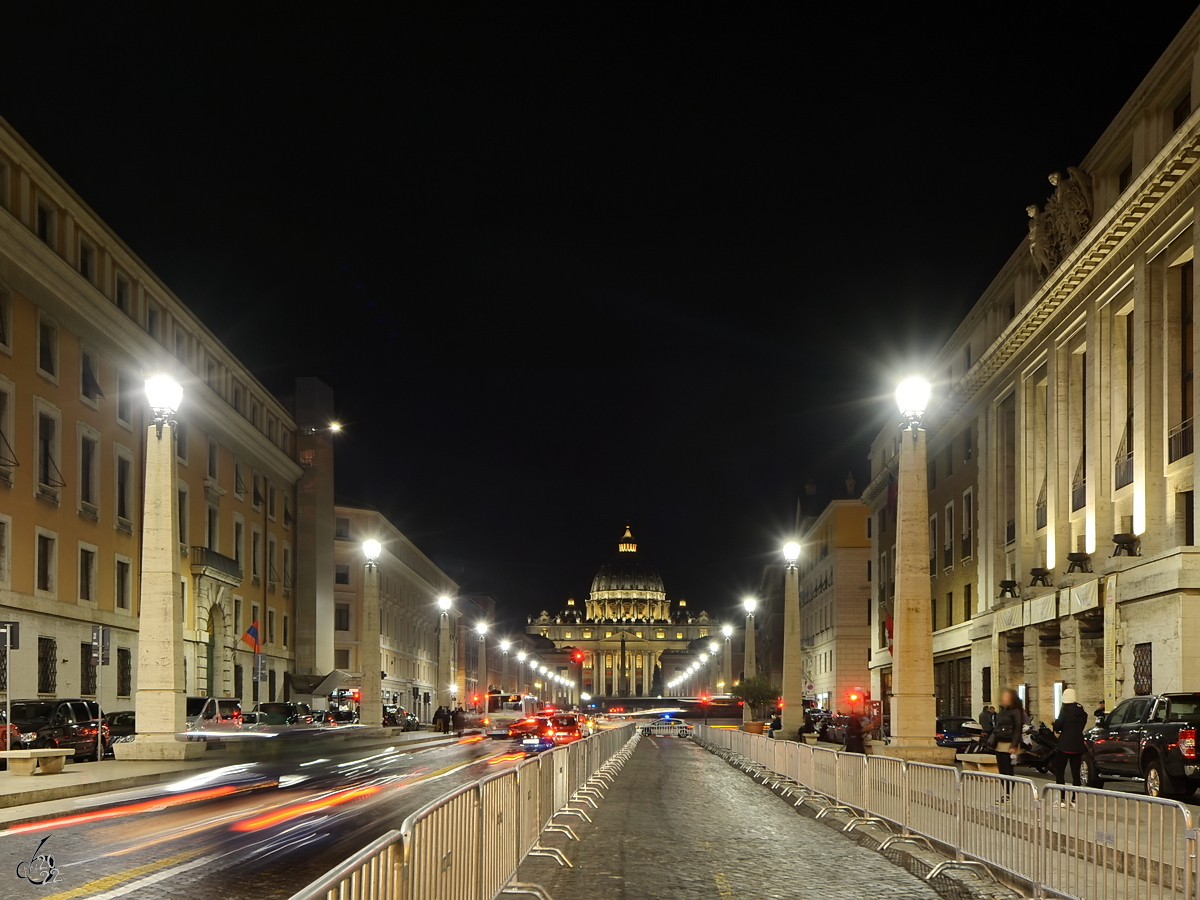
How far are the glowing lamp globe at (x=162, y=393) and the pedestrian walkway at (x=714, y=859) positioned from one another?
41.9 ft

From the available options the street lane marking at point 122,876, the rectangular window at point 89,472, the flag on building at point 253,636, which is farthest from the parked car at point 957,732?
the street lane marking at point 122,876

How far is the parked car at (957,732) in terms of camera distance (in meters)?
38.2

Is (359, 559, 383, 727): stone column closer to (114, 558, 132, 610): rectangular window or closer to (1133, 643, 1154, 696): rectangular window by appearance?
(114, 558, 132, 610): rectangular window

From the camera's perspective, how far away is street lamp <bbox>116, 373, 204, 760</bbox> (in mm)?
29422

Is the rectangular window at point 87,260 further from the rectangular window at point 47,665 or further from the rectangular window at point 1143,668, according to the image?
the rectangular window at point 1143,668

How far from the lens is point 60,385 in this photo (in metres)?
40.9

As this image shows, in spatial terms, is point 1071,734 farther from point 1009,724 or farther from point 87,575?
point 87,575

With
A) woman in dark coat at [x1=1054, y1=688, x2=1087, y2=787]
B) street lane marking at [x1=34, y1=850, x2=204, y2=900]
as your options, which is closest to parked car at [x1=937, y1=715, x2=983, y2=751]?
woman in dark coat at [x1=1054, y1=688, x2=1087, y2=787]

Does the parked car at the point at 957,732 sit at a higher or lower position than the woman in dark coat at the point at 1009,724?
lower

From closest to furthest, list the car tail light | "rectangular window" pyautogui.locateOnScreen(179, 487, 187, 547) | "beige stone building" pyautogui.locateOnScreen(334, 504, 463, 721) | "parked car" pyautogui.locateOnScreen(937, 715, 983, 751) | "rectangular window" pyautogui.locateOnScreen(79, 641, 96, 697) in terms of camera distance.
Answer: the car tail light
"parked car" pyautogui.locateOnScreen(937, 715, 983, 751)
"rectangular window" pyautogui.locateOnScreen(79, 641, 96, 697)
"rectangular window" pyautogui.locateOnScreen(179, 487, 187, 547)
"beige stone building" pyautogui.locateOnScreen(334, 504, 463, 721)

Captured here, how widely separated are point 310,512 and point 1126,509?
46896 millimetres

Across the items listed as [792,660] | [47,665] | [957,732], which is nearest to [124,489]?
[47,665]

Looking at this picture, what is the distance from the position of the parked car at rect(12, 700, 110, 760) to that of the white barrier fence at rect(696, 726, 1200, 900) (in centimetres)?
1941

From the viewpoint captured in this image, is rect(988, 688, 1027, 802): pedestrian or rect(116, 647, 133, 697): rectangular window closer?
rect(988, 688, 1027, 802): pedestrian
